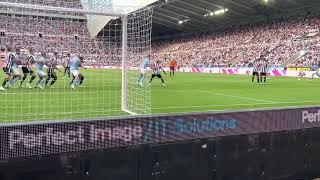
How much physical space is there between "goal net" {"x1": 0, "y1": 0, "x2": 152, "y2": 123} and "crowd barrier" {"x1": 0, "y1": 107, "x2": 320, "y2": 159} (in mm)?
3593

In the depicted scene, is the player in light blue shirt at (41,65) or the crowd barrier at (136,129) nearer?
the crowd barrier at (136,129)

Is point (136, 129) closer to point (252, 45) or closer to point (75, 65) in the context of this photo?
point (75, 65)

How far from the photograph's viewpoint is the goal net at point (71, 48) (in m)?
11.2

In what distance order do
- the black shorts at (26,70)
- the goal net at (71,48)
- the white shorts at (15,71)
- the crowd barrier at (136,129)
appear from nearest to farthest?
the crowd barrier at (136,129) < the goal net at (71,48) < the white shorts at (15,71) < the black shorts at (26,70)

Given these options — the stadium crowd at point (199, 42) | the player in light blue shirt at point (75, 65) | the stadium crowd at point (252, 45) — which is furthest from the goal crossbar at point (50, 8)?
the stadium crowd at point (252, 45)

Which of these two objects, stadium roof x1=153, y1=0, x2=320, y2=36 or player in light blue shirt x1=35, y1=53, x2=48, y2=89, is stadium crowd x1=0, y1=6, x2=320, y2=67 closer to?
stadium roof x1=153, y1=0, x2=320, y2=36

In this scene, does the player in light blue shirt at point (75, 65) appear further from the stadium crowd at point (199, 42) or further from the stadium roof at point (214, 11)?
the stadium roof at point (214, 11)

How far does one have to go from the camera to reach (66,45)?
16344mm

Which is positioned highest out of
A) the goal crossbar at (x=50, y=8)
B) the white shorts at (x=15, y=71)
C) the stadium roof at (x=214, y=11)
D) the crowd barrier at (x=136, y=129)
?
the stadium roof at (x=214, y=11)

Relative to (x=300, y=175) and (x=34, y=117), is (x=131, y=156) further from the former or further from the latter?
(x=34, y=117)

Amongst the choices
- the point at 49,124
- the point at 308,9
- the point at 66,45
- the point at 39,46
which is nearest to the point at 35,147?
the point at 49,124

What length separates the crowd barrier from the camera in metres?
6.47

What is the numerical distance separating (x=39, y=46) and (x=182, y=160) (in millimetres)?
8976

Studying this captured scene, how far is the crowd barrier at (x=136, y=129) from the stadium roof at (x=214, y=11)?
50.3 metres
